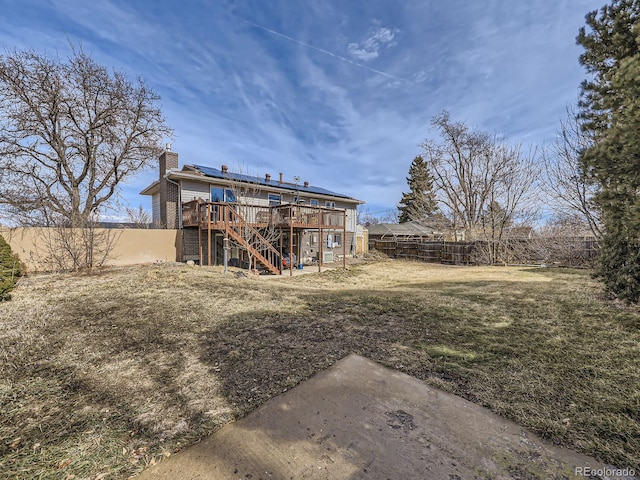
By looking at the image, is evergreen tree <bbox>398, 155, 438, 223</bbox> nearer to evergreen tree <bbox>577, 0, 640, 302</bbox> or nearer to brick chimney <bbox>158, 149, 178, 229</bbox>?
brick chimney <bbox>158, 149, 178, 229</bbox>

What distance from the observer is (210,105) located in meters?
13.5

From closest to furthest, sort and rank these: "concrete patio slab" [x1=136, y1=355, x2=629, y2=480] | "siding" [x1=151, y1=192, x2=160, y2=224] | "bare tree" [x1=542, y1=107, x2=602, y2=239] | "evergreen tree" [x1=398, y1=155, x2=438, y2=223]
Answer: "concrete patio slab" [x1=136, y1=355, x2=629, y2=480], "bare tree" [x1=542, y1=107, x2=602, y2=239], "siding" [x1=151, y1=192, x2=160, y2=224], "evergreen tree" [x1=398, y1=155, x2=438, y2=223]

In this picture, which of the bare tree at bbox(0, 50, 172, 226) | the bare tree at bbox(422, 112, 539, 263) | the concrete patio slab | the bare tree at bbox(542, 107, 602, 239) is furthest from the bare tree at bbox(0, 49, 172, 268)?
the bare tree at bbox(422, 112, 539, 263)

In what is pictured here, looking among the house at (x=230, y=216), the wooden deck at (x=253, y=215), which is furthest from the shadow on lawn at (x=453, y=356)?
the wooden deck at (x=253, y=215)

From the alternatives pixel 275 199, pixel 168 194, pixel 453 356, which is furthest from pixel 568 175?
pixel 168 194

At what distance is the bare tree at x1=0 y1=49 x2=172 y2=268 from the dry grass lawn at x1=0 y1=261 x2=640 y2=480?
28.4ft

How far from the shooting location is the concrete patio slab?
163cm

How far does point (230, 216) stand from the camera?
486 inches

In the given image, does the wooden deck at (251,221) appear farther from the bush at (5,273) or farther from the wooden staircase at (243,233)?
the bush at (5,273)

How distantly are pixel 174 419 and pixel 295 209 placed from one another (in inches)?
468

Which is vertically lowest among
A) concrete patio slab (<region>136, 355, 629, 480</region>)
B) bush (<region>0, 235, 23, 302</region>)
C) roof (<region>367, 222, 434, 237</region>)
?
concrete patio slab (<region>136, 355, 629, 480</region>)

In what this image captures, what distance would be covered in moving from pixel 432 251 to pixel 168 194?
1690 centimetres

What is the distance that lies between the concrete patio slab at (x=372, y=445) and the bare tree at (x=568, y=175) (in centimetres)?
949

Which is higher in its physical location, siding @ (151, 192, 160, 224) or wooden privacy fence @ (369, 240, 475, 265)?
siding @ (151, 192, 160, 224)
